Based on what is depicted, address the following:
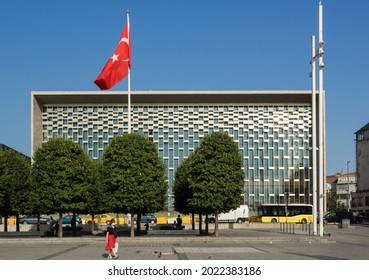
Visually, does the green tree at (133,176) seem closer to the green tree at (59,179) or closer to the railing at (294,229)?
the green tree at (59,179)

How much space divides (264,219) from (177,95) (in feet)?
95.4

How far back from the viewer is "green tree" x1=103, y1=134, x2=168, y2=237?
1604 inches

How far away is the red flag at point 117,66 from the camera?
41.0m

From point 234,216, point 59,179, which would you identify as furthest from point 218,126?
point 59,179

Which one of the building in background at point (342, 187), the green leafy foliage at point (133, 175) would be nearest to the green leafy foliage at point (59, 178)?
the green leafy foliage at point (133, 175)

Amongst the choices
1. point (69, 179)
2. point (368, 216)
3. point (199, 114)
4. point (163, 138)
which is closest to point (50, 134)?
point (163, 138)

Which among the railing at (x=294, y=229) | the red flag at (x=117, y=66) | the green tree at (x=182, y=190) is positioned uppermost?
the red flag at (x=117, y=66)

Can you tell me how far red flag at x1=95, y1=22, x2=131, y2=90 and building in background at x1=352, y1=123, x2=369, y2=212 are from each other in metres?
92.8

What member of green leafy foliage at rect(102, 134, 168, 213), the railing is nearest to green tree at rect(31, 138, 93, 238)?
green leafy foliage at rect(102, 134, 168, 213)

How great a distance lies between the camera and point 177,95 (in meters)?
99.9

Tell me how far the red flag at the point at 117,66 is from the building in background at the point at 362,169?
92.8 metres

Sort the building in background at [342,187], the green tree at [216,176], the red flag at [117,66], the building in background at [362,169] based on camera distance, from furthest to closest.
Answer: the building in background at [342,187] < the building in background at [362,169] < the green tree at [216,176] < the red flag at [117,66]
